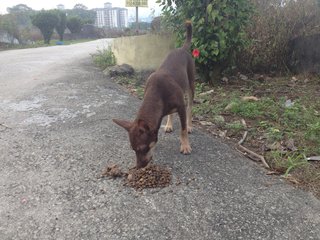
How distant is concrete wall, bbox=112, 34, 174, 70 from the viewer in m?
8.48

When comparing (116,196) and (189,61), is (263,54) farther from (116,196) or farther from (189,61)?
(116,196)

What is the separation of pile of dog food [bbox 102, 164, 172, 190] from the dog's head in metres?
0.14

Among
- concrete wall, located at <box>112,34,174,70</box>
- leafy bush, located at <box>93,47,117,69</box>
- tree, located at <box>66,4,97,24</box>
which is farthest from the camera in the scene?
tree, located at <box>66,4,97,24</box>

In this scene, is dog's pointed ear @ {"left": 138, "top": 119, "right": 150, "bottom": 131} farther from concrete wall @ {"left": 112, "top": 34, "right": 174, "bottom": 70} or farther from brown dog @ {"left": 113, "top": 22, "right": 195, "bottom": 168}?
concrete wall @ {"left": 112, "top": 34, "right": 174, "bottom": 70}

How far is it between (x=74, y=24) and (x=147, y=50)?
108 feet

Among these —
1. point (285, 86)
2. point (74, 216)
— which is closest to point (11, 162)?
point (74, 216)

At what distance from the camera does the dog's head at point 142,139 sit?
3.37 m

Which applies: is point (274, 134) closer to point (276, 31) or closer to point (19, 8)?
point (276, 31)

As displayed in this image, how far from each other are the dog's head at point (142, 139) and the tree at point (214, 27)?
13.1 ft

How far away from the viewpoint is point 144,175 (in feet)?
11.7

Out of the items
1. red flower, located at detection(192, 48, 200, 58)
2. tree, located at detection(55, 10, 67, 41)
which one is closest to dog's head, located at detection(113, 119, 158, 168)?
red flower, located at detection(192, 48, 200, 58)

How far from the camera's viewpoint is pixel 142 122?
339 centimetres

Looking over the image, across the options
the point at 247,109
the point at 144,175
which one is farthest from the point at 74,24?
the point at 144,175

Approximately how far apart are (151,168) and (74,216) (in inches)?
40.4
